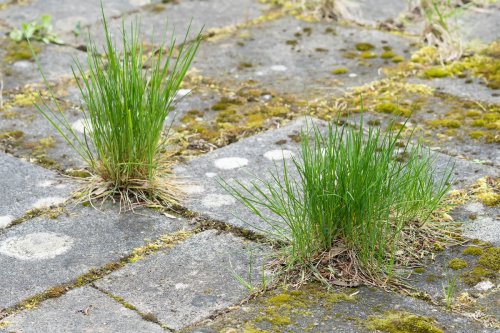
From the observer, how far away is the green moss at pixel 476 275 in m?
2.34

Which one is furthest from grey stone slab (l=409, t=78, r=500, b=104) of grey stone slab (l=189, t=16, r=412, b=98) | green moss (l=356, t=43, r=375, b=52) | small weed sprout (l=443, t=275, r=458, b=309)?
small weed sprout (l=443, t=275, r=458, b=309)

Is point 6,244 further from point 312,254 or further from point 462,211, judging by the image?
point 462,211

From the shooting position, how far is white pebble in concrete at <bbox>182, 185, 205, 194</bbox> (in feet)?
9.62

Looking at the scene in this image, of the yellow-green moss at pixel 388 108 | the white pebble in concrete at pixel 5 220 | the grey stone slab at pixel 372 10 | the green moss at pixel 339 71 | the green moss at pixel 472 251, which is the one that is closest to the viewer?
the green moss at pixel 472 251

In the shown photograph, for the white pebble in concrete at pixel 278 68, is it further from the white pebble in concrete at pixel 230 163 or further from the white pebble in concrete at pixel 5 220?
the white pebble in concrete at pixel 5 220

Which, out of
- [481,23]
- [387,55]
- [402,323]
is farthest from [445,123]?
[402,323]

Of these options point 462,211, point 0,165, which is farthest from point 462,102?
point 0,165

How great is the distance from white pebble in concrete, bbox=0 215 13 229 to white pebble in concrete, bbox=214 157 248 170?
80 cm

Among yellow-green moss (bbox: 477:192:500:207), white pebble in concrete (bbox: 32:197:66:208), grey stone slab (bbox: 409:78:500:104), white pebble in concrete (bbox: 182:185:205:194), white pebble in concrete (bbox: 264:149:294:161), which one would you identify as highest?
grey stone slab (bbox: 409:78:500:104)

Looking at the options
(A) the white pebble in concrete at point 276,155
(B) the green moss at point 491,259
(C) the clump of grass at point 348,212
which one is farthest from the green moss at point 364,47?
(B) the green moss at point 491,259

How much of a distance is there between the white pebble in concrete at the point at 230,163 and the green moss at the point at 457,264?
98 cm

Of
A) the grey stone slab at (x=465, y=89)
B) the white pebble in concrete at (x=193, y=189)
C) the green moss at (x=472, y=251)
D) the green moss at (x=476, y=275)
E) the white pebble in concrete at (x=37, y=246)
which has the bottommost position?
the white pebble in concrete at (x=37, y=246)

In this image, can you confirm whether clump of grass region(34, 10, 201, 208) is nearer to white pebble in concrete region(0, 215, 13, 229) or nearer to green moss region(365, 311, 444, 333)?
white pebble in concrete region(0, 215, 13, 229)

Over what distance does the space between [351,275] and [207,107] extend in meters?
1.54
